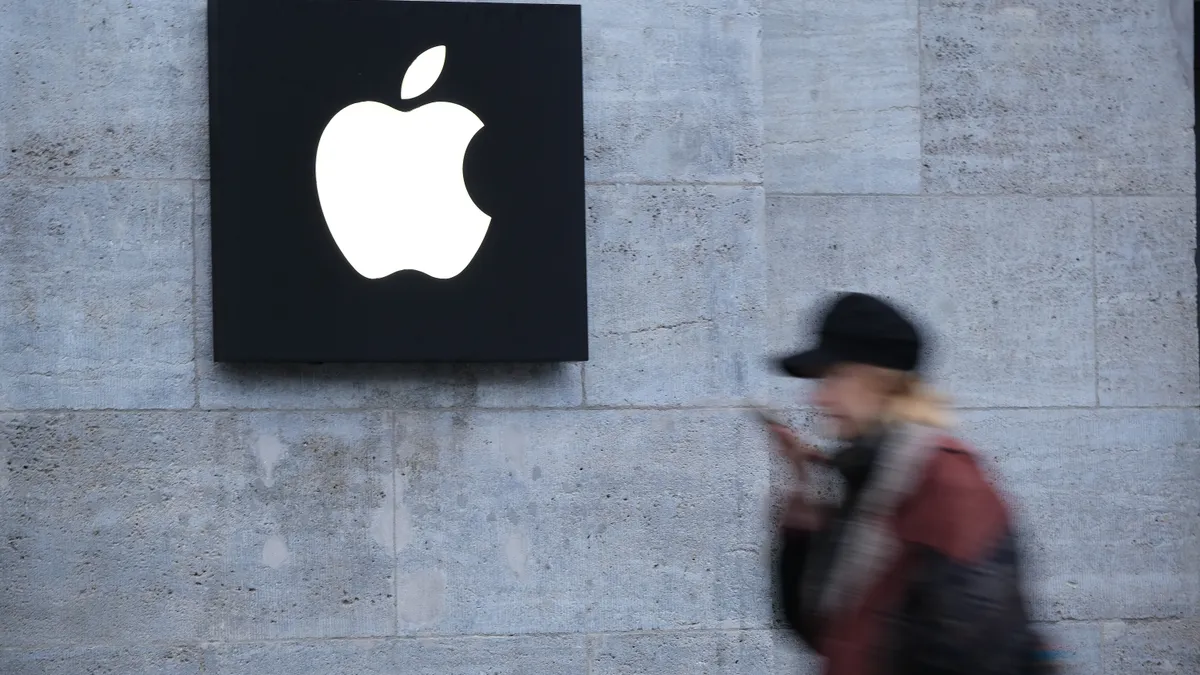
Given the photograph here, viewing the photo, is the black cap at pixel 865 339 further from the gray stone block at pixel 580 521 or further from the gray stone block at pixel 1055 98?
the gray stone block at pixel 1055 98

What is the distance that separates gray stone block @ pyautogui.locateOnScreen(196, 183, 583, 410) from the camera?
5.76 m

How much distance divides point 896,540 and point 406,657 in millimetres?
3400

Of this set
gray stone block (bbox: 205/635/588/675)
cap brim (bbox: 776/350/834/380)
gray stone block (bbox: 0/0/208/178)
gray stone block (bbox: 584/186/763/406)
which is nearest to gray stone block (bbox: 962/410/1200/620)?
gray stone block (bbox: 584/186/763/406)

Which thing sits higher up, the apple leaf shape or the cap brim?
the apple leaf shape

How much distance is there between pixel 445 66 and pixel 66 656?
2.83m

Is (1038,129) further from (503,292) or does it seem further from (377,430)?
(377,430)

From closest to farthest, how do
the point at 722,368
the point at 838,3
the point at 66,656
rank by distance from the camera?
the point at 66,656 → the point at 722,368 → the point at 838,3

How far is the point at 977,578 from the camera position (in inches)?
106

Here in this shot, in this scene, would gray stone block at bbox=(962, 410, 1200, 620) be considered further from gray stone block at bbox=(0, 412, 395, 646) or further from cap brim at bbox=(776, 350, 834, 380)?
cap brim at bbox=(776, 350, 834, 380)

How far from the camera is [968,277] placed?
655 centimetres

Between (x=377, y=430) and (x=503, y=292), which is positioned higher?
(x=503, y=292)

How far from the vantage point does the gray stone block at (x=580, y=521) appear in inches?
230

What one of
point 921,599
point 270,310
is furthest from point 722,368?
point 921,599

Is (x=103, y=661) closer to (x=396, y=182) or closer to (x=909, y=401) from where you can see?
(x=396, y=182)
